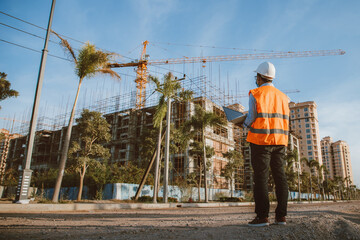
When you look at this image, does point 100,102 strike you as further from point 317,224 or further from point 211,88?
point 317,224

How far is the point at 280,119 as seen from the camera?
300 cm

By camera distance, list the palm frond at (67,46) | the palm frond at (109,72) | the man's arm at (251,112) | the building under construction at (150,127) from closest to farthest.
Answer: the man's arm at (251,112)
the palm frond at (67,46)
the palm frond at (109,72)
the building under construction at (150,127)

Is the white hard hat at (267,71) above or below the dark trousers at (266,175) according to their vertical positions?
above

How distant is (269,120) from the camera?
9.66 ft

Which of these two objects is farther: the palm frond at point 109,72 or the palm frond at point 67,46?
the palm frond at point 109,72

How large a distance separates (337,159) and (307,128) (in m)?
49.0

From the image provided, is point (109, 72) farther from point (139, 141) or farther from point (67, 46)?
point (139, 141)

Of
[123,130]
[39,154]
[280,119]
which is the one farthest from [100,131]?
[39,154]

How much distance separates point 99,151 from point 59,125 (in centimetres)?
4258

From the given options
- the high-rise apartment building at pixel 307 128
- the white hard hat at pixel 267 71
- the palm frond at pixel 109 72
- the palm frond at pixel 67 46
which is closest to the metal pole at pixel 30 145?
the palm frond at pixel 67 46

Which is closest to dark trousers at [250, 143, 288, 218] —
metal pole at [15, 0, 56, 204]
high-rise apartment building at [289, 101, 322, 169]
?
metal pole at [15, 0, 56, 204]

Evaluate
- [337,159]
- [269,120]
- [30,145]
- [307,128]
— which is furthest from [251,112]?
[337,159]

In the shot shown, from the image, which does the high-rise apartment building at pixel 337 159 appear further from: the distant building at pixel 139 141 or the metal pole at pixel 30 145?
the metal pole at pixel 30 145

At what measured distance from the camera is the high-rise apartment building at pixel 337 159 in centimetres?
13612
